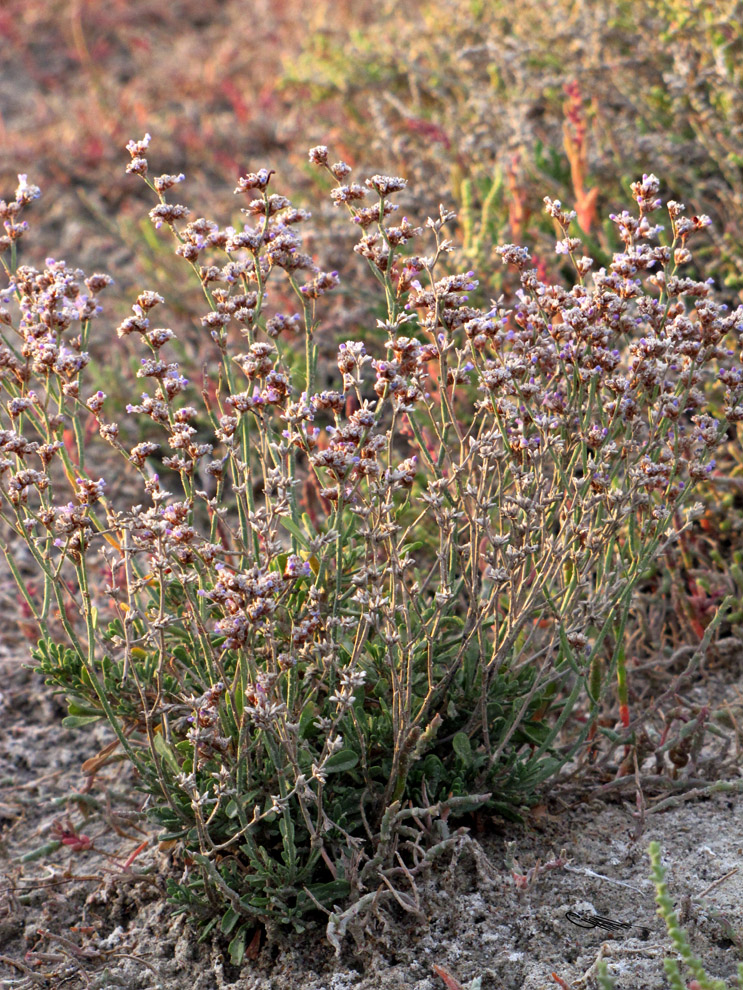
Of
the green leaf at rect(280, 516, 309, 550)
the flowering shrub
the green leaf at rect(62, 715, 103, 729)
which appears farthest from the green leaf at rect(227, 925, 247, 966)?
the green leaf at rect(280, 516, 309, 550)

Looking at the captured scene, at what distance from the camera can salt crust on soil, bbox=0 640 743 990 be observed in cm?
202

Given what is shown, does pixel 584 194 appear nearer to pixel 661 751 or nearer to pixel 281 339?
pixel 281 339

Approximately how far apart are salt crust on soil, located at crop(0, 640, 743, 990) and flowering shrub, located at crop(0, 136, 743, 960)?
0.31 ft

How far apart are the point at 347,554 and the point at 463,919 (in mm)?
832

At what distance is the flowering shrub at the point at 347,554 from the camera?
1.93 metres

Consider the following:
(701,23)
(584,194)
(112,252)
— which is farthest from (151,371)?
(112,252)

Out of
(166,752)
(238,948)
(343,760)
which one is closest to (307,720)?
(343,760)

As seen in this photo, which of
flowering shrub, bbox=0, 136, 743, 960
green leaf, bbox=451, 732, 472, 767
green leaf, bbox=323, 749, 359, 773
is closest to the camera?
flowering shrub, bbox=0, 136, 743, 960

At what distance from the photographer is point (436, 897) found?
2.14 metres

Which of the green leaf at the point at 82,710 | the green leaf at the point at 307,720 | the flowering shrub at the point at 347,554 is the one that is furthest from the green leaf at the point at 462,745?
the green leaf at the point at 82,710

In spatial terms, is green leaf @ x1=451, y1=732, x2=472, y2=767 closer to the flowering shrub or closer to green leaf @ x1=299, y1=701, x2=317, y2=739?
the flowering shrub

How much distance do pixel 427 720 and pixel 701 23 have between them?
131 inches

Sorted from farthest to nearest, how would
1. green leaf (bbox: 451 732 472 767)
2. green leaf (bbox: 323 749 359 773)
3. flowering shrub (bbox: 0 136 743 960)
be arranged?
green leaf (bbox: 451 732 472 767), green leaf (bbox: 323 749 359 773), flowering shrub (bbox: 0 136 743 960)

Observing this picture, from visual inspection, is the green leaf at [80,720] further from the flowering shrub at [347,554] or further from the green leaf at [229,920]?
the green leaf at [229,920]
